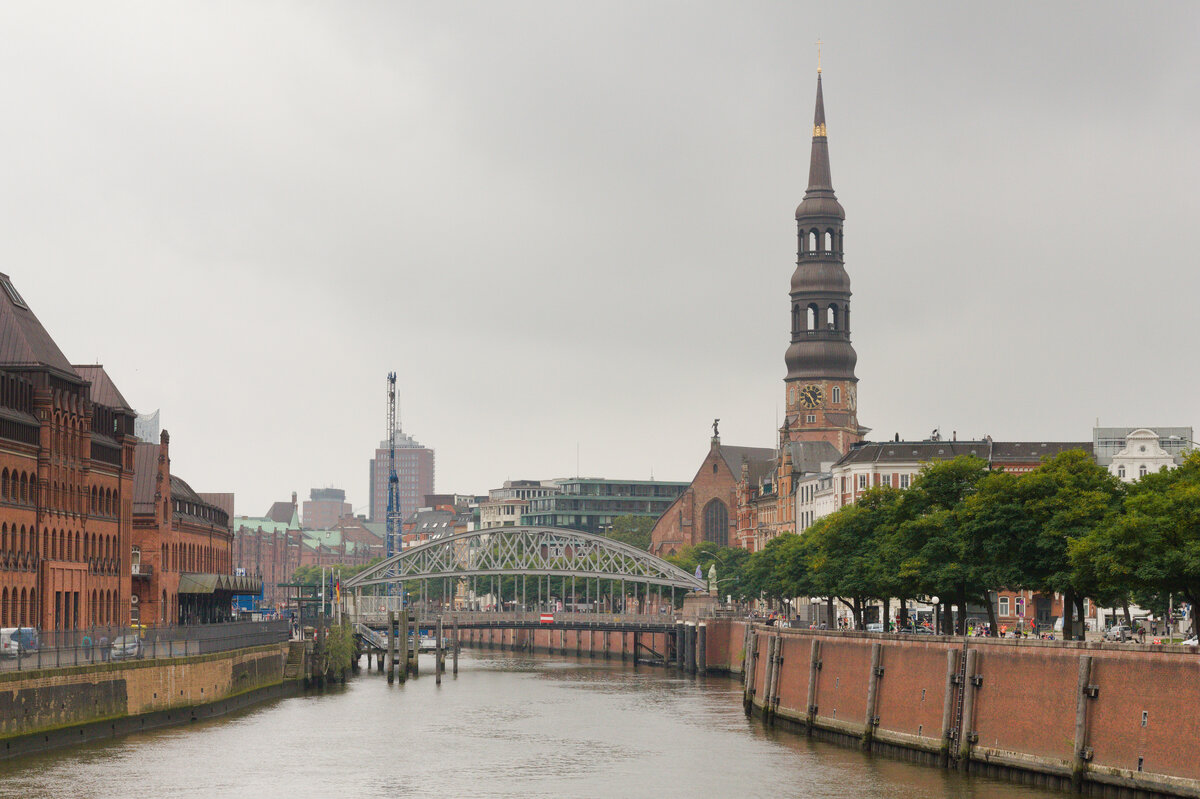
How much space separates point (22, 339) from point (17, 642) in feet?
96.4

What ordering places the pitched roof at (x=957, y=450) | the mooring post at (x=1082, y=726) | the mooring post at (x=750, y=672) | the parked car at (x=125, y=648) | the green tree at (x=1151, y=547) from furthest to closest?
the pitched roof at (x=957, y=450) < the mooring post at (x=750, y=672) < the parked car at (x=125, y=648) < the green tree at (x=1151, y=547) < the mooring post at (x=1082, y=726)

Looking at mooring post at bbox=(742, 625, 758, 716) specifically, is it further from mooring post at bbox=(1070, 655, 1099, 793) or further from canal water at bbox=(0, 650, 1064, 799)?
mooring post at bbox=(1070, 655, 1099, 793)

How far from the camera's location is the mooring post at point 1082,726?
61.6m

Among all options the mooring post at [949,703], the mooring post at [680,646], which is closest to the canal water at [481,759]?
the mooring post at [949,703]

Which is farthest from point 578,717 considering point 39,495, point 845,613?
point 845,613

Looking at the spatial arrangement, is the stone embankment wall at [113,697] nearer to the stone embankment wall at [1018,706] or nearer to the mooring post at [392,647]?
the stone embankment wall at [1018,706]

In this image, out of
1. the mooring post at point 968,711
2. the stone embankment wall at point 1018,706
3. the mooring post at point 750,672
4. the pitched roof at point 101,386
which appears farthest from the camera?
the pitched roof at point 101,386

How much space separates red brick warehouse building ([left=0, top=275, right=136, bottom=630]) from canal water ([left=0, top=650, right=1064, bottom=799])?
1145 centimetres

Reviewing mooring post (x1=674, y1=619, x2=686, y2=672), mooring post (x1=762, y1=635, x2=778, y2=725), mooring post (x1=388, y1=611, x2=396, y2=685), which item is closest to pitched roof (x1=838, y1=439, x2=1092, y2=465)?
mooring post (x1=674, y1=619, x2=686, y2=672)

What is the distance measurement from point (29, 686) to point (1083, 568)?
38.4 meters

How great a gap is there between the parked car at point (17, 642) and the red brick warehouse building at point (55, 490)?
53.1 feet

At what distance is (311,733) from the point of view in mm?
89875

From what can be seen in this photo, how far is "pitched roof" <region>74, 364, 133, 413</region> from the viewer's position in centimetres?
11938

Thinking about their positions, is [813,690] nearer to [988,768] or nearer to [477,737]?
[477,737]
